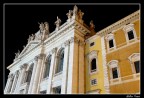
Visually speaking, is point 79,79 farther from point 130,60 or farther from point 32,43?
point 32,43

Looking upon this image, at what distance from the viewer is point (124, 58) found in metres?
14.5

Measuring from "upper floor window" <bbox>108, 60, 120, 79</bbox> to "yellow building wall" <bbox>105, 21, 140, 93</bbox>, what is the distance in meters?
A: 0.30

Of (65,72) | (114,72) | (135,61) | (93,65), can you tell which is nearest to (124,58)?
(135,61)

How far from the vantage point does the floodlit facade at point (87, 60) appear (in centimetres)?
1414

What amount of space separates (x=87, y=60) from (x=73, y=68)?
7.55 ft

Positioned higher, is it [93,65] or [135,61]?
[93,65]

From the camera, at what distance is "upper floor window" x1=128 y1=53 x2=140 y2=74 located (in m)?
13.3

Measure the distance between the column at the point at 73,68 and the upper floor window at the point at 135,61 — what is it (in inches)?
207

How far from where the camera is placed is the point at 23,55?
89.7 feet

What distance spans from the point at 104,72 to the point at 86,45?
189 inches

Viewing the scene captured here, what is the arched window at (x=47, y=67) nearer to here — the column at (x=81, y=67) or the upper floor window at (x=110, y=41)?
the column at (x=81, y=67)

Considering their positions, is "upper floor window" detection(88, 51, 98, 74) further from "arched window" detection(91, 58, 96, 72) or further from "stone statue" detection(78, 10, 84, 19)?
"stone statue" detection(78, 10, 84, 19)

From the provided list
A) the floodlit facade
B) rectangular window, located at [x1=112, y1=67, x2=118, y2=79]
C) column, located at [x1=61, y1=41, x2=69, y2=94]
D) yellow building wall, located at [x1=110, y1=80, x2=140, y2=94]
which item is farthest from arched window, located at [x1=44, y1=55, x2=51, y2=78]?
yellow building wall, located at [x1=110, y1=80, x2=140, y2=94]

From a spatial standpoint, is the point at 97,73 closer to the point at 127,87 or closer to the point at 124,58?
the point at 124,58
